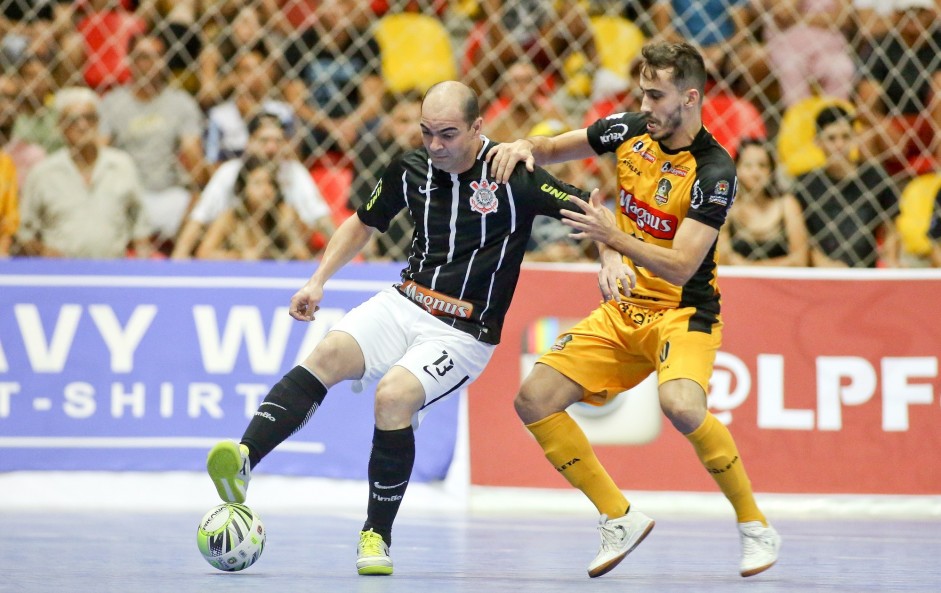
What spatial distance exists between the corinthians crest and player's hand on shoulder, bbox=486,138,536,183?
40 millimetres

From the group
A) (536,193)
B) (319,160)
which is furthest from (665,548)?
(319,160)

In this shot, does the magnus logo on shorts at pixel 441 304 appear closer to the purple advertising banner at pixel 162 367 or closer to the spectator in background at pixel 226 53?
the purple advertising banner at pixel 162 367

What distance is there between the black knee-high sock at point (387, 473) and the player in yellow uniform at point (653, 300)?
579mm

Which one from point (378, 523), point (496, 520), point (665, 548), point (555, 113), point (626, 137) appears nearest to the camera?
point (378, 523)

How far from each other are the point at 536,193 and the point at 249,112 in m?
4.43

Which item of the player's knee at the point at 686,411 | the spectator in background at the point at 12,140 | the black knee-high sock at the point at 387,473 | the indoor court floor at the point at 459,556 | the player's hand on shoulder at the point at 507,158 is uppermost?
the spectator in background at the point at 12,140

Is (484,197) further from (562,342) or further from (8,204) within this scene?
(8,204)

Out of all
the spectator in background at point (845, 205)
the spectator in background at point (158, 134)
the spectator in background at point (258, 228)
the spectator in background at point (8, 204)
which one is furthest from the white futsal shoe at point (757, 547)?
the spectator in background at point (8, 204)

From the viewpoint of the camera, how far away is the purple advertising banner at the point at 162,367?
23.2 feet

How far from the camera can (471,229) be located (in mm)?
4824

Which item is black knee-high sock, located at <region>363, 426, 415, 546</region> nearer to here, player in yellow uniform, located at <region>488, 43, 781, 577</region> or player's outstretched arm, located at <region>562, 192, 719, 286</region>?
player in yellow uniform, located at <region>488, 43, 781, 577</region>

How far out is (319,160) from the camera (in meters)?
8.58

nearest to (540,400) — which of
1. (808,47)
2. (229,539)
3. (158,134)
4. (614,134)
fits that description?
(614,134)

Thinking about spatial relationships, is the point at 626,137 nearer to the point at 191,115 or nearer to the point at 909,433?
the point at 909,433
